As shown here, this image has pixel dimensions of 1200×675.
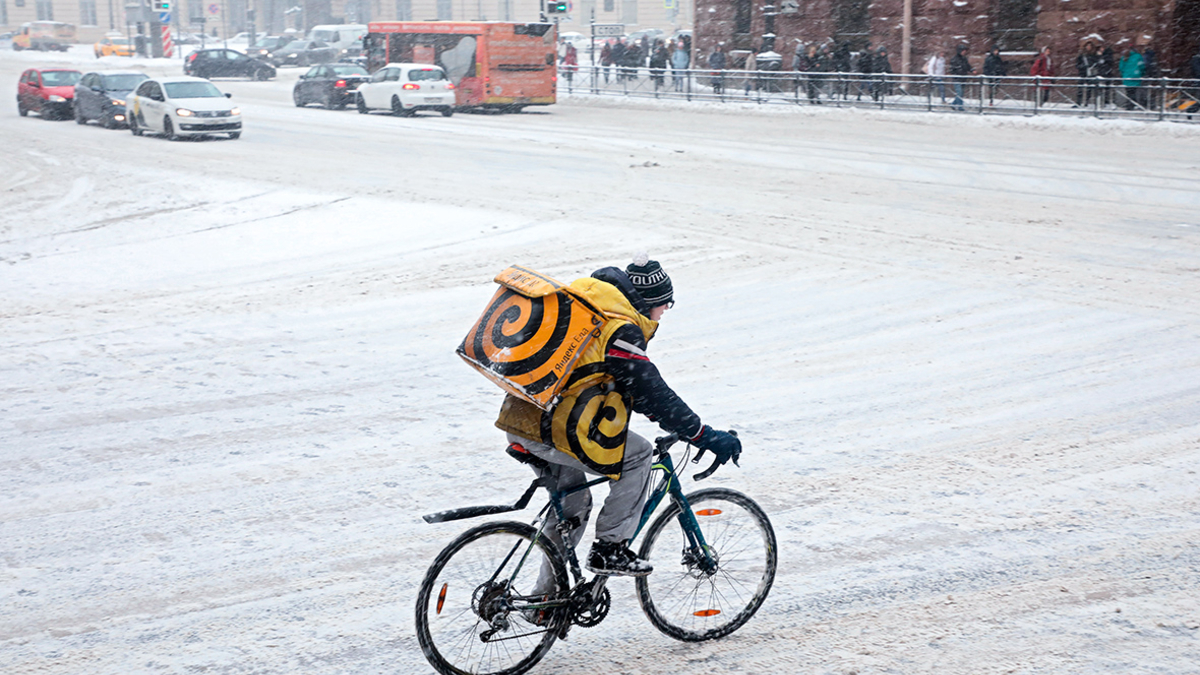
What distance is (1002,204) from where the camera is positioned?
15711 millimetres

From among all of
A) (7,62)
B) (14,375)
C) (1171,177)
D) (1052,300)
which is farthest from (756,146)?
(7,62)

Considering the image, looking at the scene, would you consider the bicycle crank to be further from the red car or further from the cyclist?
the red car

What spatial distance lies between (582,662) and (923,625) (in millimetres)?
1408

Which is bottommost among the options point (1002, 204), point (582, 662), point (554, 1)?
point (582, 662)

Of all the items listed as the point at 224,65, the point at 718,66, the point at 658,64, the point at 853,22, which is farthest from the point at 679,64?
the point at 224,65

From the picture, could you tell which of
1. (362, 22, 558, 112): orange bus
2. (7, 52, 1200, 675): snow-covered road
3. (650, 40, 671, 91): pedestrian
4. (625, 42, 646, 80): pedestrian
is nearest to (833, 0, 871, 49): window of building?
(650, 40, 671, 91): pedestrian

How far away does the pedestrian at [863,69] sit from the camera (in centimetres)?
3194

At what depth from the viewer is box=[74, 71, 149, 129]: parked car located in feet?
92.2

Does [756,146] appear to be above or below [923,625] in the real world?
above

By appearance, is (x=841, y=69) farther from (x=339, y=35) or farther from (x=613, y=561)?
(x=339, y=35)

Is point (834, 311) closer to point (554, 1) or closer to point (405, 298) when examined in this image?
point (405, 298)

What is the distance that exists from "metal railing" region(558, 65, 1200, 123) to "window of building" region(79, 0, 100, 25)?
6689 cm

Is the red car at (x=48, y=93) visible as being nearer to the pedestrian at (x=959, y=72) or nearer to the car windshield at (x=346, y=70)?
the car windshield at (x=346, y=70)

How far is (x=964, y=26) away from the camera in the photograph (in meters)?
34.7
